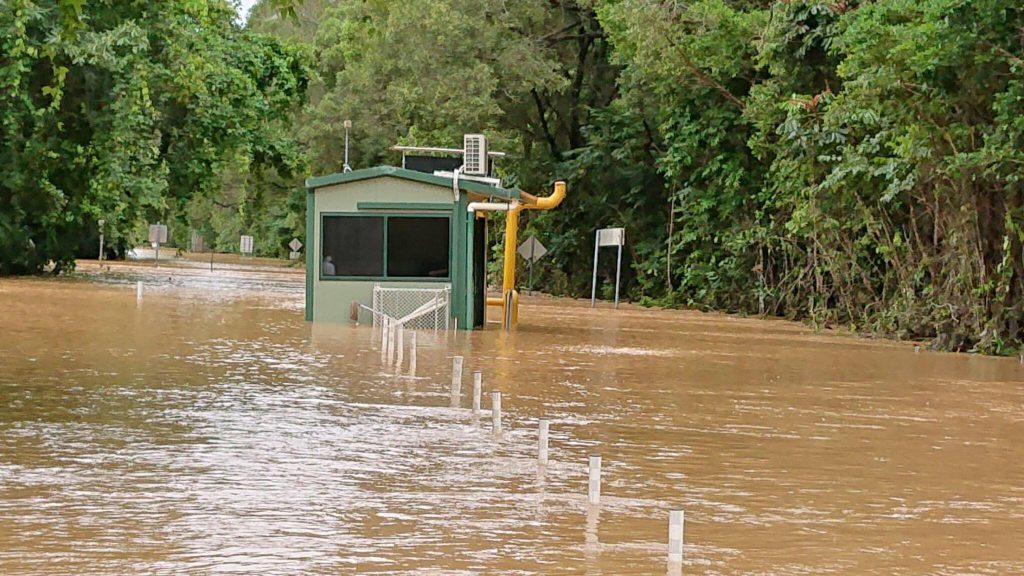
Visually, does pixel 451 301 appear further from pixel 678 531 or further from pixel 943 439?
pixel 678 531

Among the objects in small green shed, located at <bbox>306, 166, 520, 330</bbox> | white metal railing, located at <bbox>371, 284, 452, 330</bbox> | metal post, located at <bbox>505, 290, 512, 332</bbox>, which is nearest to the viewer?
white metal railing, located at <bbox>371, 284, 452, 330</bbox>

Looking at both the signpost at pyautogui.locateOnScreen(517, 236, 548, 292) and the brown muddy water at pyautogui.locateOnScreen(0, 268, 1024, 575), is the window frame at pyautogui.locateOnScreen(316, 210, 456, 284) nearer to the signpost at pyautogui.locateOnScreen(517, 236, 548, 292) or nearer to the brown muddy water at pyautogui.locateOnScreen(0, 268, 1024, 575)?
the brown muddy water at pyautogui.locateOnScreen(0, 268, 1024, 575)

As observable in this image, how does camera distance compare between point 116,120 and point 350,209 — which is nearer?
point 350,209

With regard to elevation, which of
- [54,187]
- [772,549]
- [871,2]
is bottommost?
[772,549]

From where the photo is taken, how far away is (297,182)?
3752 inches

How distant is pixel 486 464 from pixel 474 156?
66.1 feet

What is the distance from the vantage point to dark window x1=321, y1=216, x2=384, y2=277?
98.0 ft

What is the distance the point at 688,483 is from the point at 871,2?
22808 mm

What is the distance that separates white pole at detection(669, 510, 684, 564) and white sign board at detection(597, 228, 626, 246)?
37.2 m

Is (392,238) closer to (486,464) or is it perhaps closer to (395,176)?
(395,176)

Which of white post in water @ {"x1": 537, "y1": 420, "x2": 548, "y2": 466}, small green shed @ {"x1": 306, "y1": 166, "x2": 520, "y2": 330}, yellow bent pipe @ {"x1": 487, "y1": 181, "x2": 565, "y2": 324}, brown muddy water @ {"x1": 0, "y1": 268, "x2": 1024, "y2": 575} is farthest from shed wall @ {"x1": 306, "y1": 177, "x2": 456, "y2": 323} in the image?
white post in water @ {"x1": 537, "y1": 420, "x2": 548, "y2": 466}

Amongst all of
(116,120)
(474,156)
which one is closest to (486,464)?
(474,156)

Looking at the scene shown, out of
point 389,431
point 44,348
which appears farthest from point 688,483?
point 44,348

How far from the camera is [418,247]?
30.0 meters
